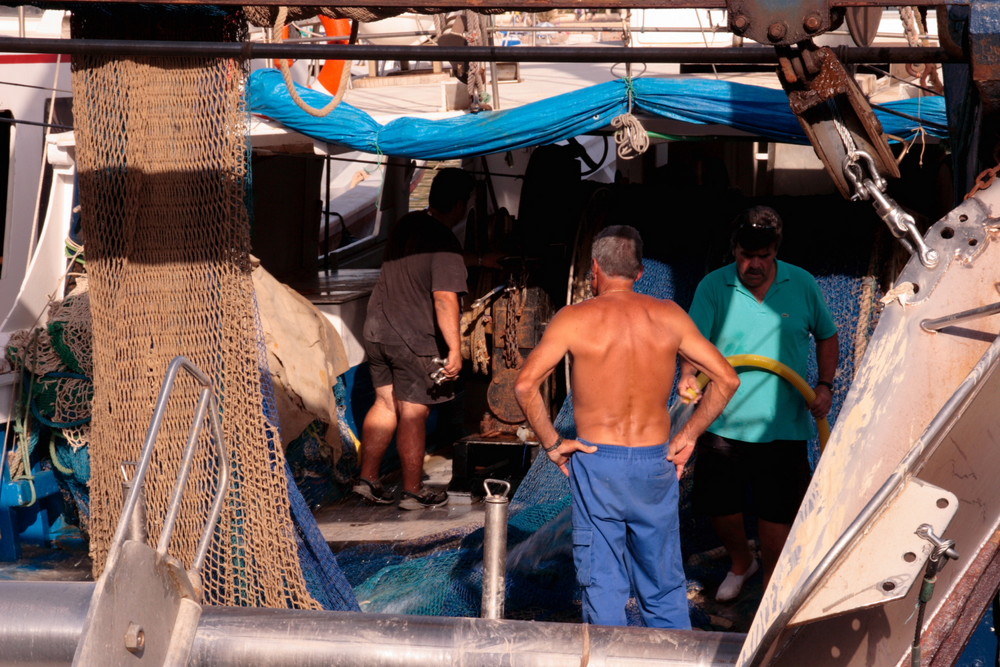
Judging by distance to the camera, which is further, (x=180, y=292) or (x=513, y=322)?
(x=513, y=322)

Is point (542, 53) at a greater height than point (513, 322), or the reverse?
point (542, 53)

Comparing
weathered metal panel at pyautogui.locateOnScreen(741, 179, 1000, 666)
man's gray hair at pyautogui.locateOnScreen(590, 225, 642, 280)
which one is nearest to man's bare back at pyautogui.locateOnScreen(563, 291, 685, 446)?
man's gray hair at pyautogui.locateOnScreen(590, 225, 642, 280)

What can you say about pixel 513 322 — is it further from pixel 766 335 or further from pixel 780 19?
pixel 780 19

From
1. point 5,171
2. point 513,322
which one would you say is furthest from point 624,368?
point 5,171

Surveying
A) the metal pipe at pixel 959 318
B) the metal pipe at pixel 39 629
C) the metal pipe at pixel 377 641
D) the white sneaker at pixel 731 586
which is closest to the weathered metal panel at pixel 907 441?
the metal pipe at pixel 959 318

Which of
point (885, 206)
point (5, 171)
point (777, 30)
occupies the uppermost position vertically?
point (777, 30)

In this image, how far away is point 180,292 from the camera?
429cm

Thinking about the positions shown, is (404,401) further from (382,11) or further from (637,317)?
(382,11)

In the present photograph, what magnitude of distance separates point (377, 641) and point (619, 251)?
2.32 metres

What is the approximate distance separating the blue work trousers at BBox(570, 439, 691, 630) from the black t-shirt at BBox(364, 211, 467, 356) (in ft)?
9.61

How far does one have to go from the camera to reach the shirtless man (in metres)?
4.45

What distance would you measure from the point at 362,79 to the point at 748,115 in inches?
222

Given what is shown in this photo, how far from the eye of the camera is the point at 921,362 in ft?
8.04

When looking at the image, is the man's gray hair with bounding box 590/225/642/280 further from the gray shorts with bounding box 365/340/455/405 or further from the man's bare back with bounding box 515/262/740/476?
the gray shorts with bounding box 365/340/455/405
